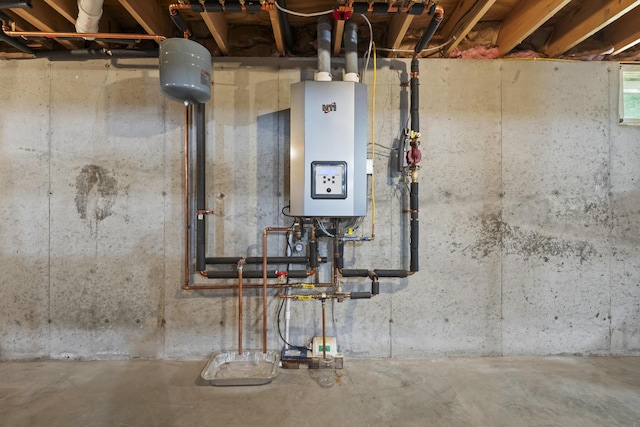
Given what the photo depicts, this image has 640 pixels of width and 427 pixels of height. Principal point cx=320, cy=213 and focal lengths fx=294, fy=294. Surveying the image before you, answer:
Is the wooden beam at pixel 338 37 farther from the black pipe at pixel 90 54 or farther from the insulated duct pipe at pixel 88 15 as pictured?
the insulated duct pipe at pixel 88 15

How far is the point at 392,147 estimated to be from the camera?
1.92 metres

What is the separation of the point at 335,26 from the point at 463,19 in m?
0.74

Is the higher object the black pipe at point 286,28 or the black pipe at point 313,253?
the black pipe at point 286,28

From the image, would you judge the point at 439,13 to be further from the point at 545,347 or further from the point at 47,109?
the point at 47,109

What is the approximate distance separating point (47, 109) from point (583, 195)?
3520 mm

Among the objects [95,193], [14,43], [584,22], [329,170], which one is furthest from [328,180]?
[14,43]

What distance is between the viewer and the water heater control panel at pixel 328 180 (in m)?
1.64

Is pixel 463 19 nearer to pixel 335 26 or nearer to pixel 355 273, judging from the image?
pixel 335 26

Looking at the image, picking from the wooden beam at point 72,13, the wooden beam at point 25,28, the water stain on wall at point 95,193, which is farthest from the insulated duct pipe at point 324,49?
the wooden beam at point 25,28

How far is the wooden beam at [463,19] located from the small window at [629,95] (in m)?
1.15

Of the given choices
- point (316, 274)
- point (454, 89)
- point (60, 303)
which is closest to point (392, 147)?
point (454, 89)

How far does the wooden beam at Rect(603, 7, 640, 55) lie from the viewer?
→ 175 cm

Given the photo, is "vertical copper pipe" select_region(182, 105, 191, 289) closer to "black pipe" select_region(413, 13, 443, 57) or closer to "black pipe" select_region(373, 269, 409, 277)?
"black pipe" select_region(373, 269, 409, 277)

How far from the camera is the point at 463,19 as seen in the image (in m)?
1.69
